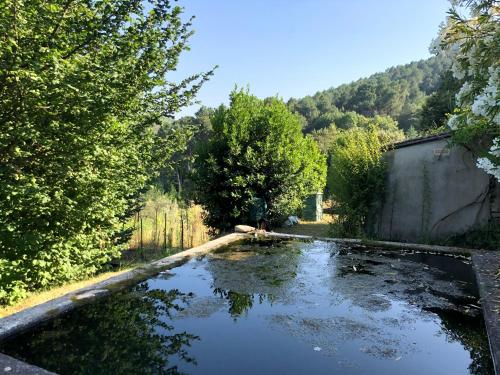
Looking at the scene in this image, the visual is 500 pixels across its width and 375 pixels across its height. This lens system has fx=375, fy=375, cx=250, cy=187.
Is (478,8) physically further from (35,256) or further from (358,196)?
(358,196)

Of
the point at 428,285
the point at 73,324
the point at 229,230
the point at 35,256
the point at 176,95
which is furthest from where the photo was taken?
the point at 229,230

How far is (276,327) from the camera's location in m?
3.58

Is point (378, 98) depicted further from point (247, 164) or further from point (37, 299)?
point (37, 299)

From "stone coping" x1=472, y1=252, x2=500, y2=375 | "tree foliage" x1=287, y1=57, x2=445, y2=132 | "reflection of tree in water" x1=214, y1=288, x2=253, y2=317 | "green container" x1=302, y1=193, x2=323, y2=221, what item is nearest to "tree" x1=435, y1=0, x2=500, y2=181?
"stone coping" x1=472, y1=252, x2=500, y2=375

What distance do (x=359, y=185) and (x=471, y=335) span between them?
6052mm

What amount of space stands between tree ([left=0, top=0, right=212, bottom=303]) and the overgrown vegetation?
5811 millimetres

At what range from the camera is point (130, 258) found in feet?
30.9

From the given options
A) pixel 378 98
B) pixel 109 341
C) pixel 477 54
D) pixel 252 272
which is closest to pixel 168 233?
pixel 252 272

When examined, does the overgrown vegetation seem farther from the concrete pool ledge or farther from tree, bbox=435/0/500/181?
tree, bbox=435/0/500/181

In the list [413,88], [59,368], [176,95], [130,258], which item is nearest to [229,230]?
[130,258]

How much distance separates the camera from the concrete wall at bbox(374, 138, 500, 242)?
782cm

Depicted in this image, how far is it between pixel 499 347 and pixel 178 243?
8835 mm

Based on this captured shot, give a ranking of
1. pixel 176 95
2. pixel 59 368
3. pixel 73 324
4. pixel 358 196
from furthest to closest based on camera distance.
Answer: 1. pixel 358 196
2. pixel 176 95
3. pixel 73 324
4. pixel 59 368

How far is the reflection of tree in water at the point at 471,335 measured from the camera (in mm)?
2906
